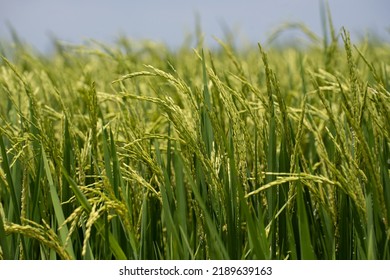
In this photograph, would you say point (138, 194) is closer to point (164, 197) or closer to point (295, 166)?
point (164, 197)

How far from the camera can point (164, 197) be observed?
1.10 metres

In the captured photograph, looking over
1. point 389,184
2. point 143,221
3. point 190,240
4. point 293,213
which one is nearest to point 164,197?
point 143,221

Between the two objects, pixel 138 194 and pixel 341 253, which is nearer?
pixel 341 253

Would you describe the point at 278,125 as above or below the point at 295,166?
above

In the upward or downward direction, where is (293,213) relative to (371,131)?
downward

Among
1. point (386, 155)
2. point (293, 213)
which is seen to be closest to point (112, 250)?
point (293, 213)

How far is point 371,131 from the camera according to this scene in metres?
1.21

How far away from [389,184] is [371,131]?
15 centimetres

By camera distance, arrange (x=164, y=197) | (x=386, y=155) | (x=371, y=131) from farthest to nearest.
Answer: (x=386, y=155)
(x=371, y=131)
(x=164, y=197)

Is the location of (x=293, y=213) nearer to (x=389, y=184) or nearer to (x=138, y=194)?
(x=389, y=184)

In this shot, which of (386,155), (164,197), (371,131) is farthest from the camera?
(386,155)

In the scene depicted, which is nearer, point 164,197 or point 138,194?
point 164,197
